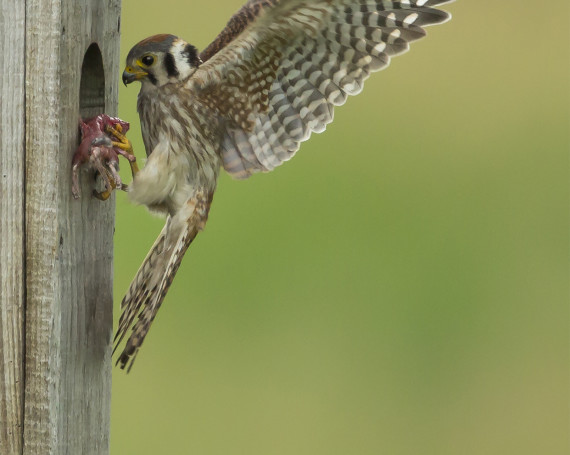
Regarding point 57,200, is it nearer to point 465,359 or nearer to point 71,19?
point 71,19

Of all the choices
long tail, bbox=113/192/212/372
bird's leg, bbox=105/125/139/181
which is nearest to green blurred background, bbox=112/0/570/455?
long tail, bbox=113/192/212/372

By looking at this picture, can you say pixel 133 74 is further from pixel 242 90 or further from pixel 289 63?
pixel 289 63

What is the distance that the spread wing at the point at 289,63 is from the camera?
19.3 ft

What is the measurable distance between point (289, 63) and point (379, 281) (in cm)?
591

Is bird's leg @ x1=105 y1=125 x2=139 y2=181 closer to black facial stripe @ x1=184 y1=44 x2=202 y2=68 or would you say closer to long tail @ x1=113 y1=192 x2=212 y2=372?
long tail @ x1=113 y1=192 x2=212 y2=372

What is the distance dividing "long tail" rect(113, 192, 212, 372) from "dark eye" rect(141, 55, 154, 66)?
665 millimetres

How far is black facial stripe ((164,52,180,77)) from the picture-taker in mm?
6094

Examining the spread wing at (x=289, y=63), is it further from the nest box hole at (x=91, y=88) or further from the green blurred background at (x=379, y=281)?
the green blurred background at (x=379, y=281)

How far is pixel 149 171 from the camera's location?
5.98 metres

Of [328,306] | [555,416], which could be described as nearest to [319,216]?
[328,306]

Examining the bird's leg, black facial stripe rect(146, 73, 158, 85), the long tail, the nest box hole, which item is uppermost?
black facial stripe rect(146, 73, 158, 85)

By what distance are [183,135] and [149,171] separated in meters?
0.34

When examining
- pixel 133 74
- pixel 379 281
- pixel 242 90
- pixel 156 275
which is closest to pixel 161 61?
pixel 133 74

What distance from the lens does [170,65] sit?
6113 millimetres
